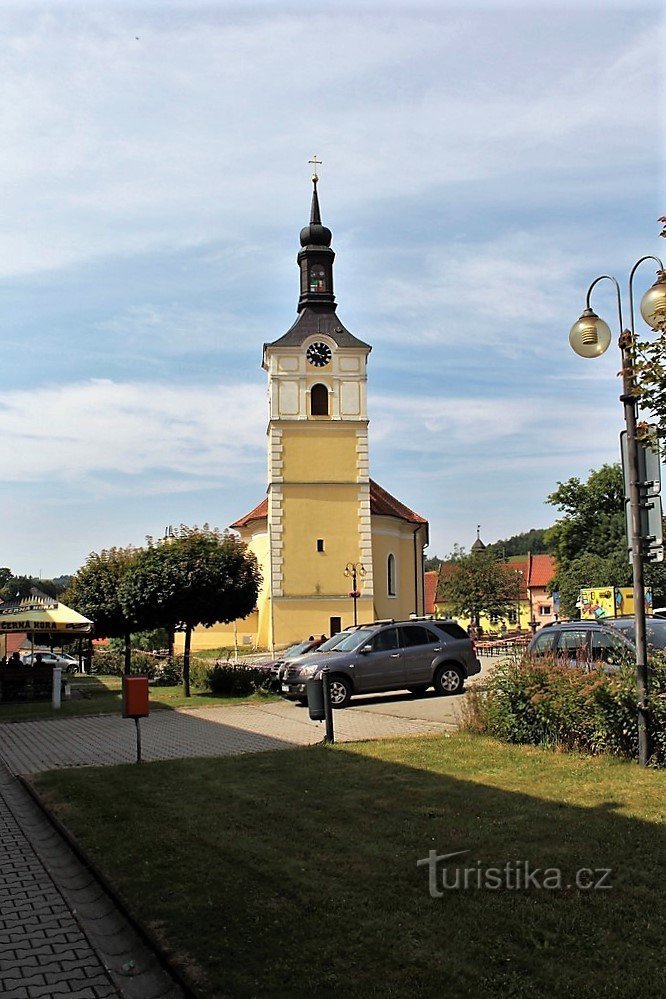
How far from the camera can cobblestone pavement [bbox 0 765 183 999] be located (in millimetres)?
4711

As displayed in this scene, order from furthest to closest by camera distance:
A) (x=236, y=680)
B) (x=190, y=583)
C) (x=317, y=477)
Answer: (x=317, y=477) < (x=190, y=583) < (x=236, y=680)

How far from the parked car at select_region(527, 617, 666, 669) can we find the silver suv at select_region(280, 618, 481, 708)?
563cm

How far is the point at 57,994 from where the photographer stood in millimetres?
4621

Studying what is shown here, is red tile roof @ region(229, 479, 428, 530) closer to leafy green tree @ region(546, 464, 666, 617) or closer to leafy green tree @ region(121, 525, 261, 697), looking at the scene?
leafy green tree @ region(546, 464, 666, 617)

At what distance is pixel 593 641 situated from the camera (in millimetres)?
12516

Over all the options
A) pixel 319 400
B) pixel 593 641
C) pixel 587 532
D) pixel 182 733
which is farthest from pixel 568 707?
pixel 587 532

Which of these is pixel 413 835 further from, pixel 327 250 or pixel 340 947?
pixel 327 250

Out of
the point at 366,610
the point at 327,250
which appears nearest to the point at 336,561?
the point at 366,610

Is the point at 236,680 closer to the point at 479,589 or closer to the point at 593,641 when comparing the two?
the point at 593,641

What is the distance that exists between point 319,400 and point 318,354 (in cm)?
242

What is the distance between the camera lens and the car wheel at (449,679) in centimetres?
1938

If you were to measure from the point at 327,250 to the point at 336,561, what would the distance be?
670 inches

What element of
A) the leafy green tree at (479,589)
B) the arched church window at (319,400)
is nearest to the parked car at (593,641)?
the arched church window at (319,400)

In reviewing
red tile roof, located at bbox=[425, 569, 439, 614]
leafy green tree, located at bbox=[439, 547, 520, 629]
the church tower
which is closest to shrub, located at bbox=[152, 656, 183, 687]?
the church tower
